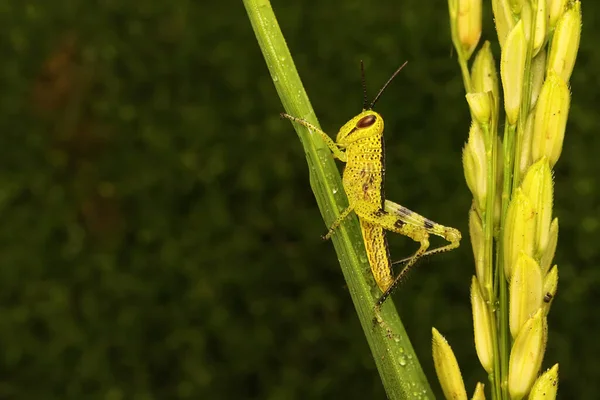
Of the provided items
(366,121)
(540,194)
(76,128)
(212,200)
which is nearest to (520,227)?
(540,194)

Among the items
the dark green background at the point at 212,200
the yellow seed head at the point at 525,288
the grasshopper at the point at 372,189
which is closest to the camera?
the yellow seed head at the point at 525,288

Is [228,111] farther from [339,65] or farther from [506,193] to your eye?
[506,193]

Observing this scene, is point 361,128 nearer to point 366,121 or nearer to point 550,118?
point 366,121

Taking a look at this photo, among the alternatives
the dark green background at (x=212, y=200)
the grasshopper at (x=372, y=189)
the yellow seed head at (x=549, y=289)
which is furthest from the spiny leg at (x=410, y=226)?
the dark green background at (x=212, y=200)

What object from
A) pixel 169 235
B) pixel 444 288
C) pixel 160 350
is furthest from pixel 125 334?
pixel 444 288

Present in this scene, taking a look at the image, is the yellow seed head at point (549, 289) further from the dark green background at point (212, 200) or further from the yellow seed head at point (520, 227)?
the dark green background at point (212, 200)

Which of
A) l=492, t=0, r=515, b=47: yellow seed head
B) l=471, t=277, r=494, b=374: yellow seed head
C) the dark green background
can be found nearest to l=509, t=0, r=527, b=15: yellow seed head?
l=492, t=0, r=515, b=47: yellow seed head
